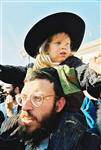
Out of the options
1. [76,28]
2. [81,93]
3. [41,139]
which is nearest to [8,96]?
[76,28]

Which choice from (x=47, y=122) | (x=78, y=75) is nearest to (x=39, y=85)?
(x=47, y=122)

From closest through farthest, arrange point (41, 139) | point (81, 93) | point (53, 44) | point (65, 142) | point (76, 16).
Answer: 1. point (65, 142)
2. point (41, 139)
3. point (81, 93)
4. point (53, 44)
5. point (76, 16)

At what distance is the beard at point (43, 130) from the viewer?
192 cm

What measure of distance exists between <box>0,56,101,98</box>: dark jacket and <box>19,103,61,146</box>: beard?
294 mm

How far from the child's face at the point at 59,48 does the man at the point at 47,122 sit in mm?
432

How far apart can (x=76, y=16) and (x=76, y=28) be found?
A: 0.32 feet

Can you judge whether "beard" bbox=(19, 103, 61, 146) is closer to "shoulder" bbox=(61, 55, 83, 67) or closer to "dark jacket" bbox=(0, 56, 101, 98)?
"dark jacket" bbox=(0, 56, 101, 98)

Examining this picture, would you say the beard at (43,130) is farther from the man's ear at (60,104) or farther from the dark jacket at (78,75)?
the dark jacket at (78,75)

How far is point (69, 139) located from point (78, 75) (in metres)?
0.52

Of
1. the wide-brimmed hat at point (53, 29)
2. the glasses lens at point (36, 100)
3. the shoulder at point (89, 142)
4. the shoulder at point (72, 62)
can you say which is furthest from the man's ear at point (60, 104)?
the wide-brimmed hat at point (53, 29)

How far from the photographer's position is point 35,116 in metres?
1.90

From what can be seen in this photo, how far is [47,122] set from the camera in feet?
6.38

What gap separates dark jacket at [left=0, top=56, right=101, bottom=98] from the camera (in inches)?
82.4

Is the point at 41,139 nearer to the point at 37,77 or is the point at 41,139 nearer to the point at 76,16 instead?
the point at 37,77
